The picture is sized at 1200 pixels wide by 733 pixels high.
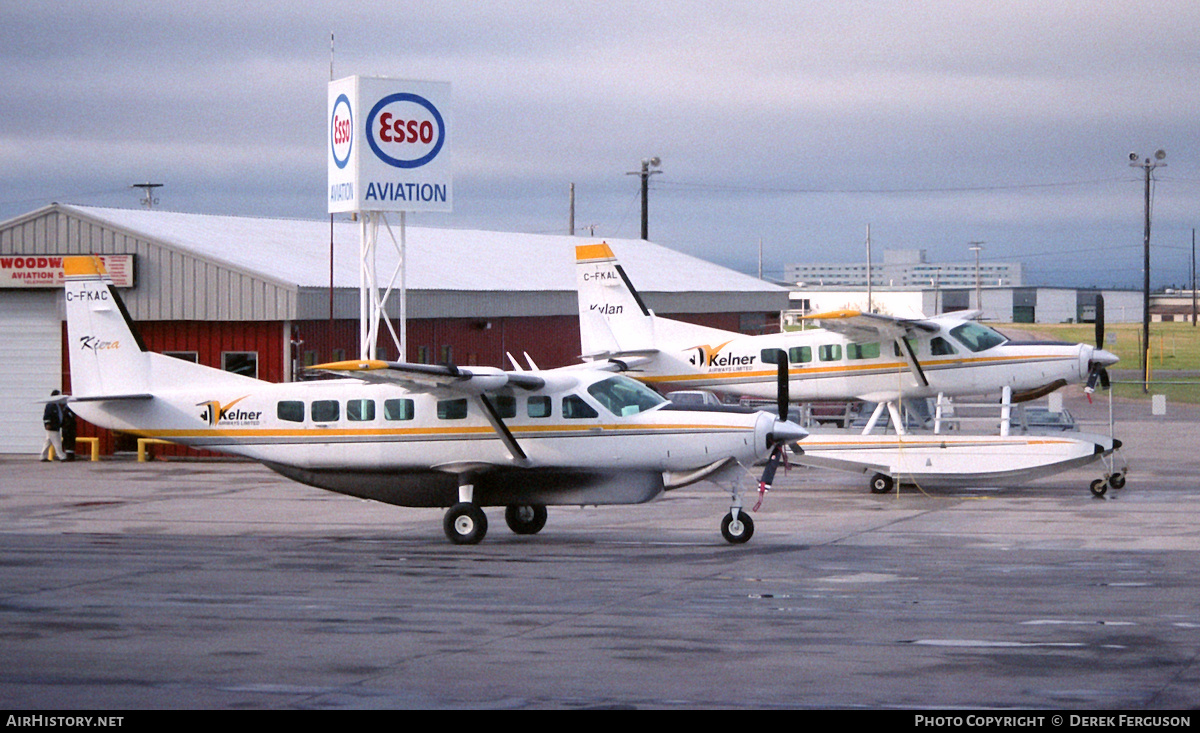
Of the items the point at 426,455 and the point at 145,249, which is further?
the point at 145,249

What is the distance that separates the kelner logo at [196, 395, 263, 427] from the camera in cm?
1978

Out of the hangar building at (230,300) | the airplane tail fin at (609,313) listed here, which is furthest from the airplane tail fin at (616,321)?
the hangar building at (230,300)

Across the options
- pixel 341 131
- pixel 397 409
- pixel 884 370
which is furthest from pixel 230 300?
pixel 884 370

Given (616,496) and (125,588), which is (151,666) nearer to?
(125,588)

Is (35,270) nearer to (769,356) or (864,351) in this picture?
(769,356)

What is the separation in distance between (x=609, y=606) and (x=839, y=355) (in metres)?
14.7

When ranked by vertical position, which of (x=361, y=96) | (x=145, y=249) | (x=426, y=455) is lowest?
(x=426, y=455)

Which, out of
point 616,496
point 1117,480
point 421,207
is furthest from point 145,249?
point 1117,480

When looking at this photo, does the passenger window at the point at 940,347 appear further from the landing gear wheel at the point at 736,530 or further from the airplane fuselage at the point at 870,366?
the landing gear wheel at the point at 736,530

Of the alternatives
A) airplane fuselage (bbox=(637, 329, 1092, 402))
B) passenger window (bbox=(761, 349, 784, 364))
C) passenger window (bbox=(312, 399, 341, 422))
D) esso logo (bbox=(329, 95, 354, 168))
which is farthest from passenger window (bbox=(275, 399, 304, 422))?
passenger window (bbox=(761, 349, 784, 364))

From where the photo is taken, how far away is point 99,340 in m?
21.0

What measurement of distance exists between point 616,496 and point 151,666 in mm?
8788

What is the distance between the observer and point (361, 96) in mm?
25828

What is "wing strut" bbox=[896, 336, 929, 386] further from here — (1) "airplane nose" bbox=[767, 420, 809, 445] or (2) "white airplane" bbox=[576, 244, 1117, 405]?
(1) "airplane nose" bbox=[767, 420, 809, 445]
